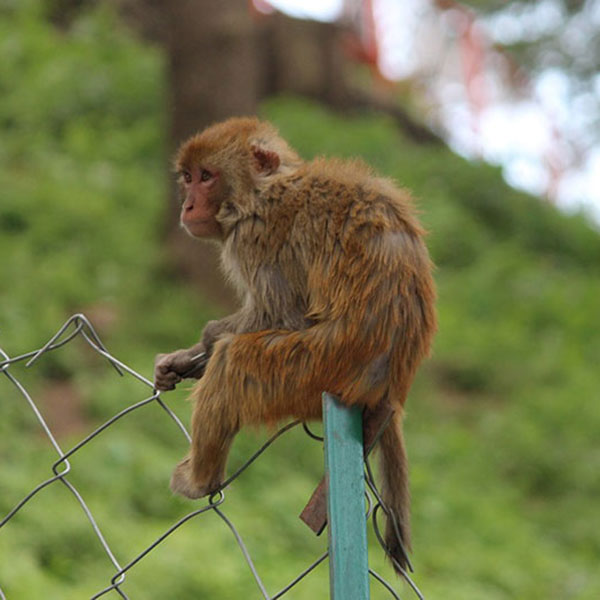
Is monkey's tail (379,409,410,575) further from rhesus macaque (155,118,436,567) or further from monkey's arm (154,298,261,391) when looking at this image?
monkey's arm (154,298,261,391)

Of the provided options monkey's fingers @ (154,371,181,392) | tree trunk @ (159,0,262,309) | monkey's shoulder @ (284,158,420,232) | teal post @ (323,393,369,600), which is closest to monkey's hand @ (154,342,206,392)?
monkey's fingers @ (154,371,181,392)

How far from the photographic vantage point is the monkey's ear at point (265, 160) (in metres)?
3.01

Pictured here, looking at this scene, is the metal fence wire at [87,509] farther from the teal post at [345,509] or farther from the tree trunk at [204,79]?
the tree trunk at [204,79]

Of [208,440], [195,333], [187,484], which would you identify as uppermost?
[208,440]

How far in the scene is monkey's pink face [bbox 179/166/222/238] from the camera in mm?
3002

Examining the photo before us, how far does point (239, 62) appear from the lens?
7727 mm

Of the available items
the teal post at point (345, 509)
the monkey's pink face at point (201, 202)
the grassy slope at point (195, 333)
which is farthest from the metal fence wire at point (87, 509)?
the grassy slope at point (195, 333)

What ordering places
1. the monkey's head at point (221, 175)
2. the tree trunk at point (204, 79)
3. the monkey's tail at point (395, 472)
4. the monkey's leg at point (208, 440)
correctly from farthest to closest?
the tree trunk at point (204, 79)
the monkey's head at point (221, 175)
the monkey's leg at point (208, 440)
the monkey's tail at point (395, 472)

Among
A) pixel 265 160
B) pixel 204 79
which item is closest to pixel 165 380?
pixel 265 160

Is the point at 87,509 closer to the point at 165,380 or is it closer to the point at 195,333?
the point at 165,380

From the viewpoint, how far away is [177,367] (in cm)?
270

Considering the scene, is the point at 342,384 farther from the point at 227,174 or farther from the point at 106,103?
the point at 106,103

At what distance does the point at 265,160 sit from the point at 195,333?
412 cm

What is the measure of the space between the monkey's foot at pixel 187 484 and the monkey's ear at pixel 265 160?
2.98 ft
